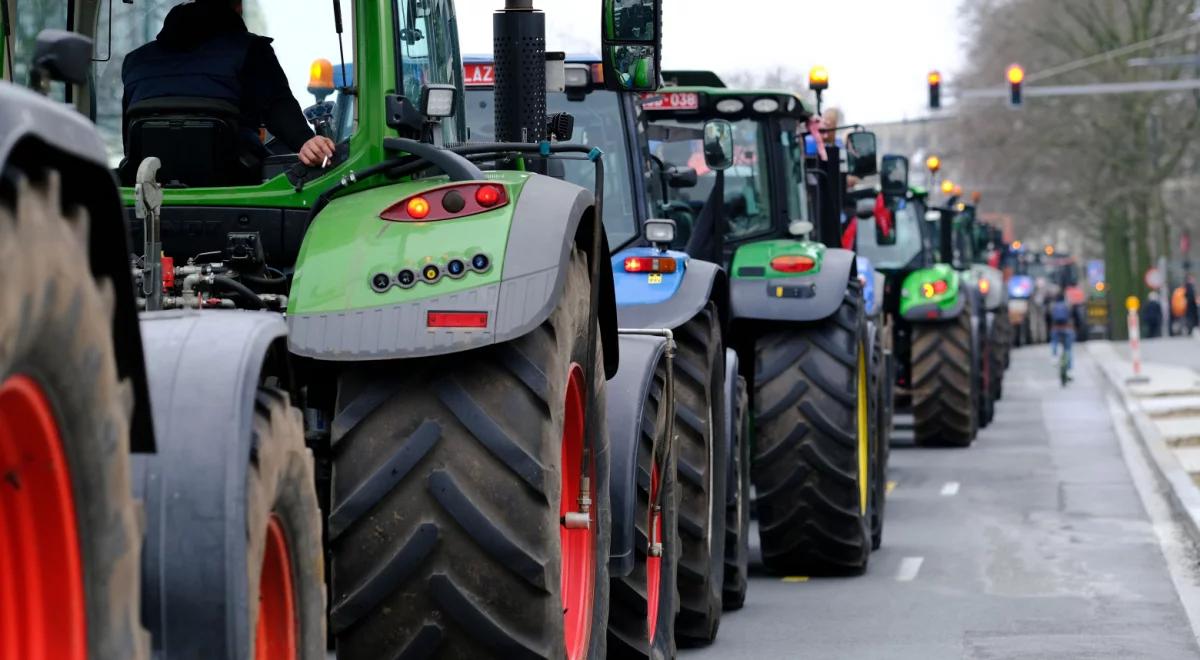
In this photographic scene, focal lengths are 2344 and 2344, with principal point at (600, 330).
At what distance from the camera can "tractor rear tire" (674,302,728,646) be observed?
364 inches

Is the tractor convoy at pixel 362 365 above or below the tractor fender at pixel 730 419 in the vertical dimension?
above

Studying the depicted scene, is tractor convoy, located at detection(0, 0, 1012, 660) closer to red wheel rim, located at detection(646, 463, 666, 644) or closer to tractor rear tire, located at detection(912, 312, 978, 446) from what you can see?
red wheel rim, located at detection(646, 463, 666, 644)

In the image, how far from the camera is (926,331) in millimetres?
22844

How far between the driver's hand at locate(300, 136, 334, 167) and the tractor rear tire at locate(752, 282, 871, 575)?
6298 mm

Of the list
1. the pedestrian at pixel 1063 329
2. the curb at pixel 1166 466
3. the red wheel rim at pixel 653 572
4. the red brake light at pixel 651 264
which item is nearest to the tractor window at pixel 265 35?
the red wheel rim at pixel 653 572

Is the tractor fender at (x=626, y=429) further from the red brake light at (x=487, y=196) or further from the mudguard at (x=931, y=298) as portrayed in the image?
the mudguard at (x=931, y=298)

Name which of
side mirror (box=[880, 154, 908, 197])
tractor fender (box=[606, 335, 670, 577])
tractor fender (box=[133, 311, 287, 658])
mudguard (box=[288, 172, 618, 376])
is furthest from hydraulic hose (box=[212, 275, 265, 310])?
side mirror (box=[880, 154, 908, 197])

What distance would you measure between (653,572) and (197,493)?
4.24m

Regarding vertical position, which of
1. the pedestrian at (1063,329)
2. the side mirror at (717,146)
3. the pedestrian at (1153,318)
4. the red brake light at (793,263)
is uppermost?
the side mirror at (717,146)

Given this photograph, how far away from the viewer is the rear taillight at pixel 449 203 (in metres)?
5.63

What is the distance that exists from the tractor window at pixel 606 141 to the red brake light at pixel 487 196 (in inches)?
190

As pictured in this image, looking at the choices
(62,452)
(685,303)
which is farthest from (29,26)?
(685,303)

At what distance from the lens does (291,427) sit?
4.12m

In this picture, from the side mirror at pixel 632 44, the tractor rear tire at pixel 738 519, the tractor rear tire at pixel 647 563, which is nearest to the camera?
the side mirror at pixel 632 44
